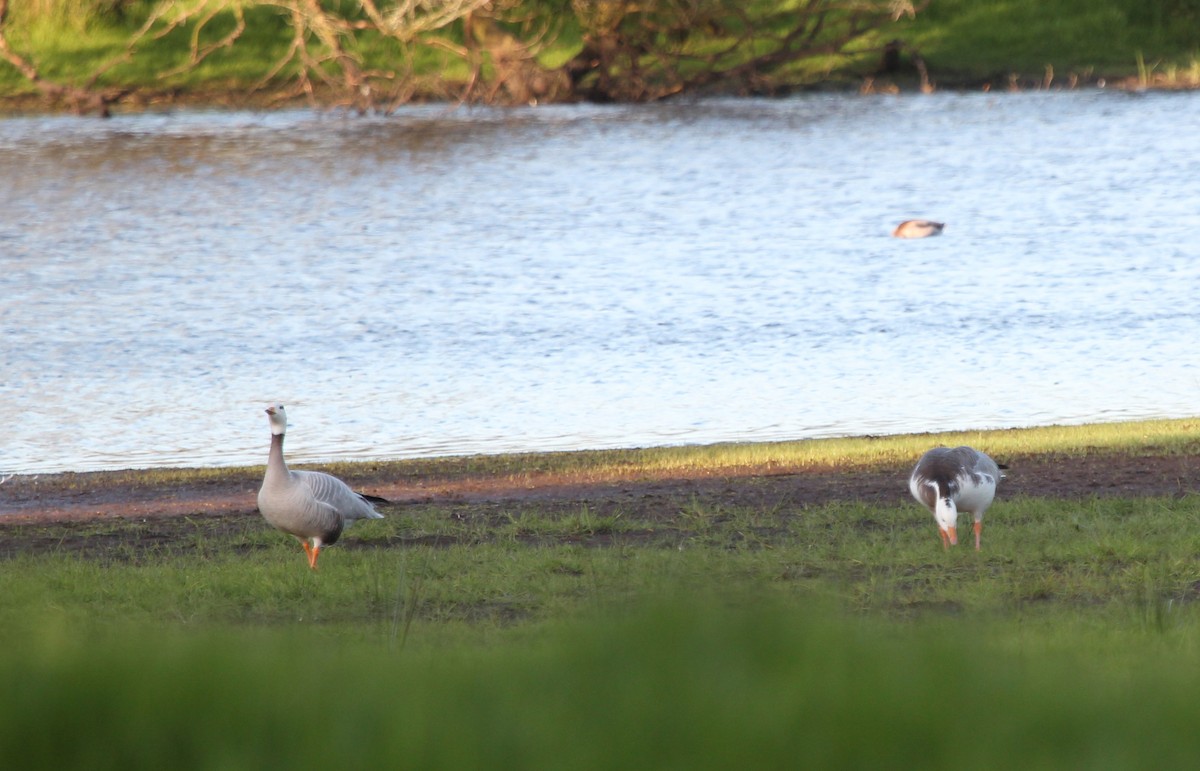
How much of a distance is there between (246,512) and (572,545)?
2.73m

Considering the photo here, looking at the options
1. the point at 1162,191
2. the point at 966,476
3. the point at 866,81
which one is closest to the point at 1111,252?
the point at 1162,191

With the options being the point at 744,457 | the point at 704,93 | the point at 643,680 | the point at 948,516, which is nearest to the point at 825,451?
the point at 744,457

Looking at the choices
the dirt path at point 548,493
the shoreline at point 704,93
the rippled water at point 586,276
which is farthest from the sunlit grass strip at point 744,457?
the shoreline at point 704,93

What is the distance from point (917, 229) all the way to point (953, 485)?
19337 millimetres

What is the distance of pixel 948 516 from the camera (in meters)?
8.09

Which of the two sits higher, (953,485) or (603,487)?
(953,485)

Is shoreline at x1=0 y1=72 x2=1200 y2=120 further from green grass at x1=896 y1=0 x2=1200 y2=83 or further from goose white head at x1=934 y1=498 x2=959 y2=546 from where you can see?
goose white head at x1=934 y1=498 x2=959 y2=546

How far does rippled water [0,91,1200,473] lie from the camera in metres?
15.7

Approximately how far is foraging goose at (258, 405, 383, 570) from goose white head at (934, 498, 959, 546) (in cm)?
295

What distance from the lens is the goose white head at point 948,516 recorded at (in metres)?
8.08

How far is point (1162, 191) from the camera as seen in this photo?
99.2ft

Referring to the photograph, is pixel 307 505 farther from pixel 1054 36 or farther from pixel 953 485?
pixel 1054 36

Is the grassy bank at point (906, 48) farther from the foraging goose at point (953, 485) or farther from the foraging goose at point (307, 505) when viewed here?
the foraging goose at point (953, 485)

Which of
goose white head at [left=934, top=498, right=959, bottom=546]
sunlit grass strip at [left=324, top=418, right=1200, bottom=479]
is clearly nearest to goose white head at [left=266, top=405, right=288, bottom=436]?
sunlit grass strip at [left=324, top=418, right=1200, bottom=479]
